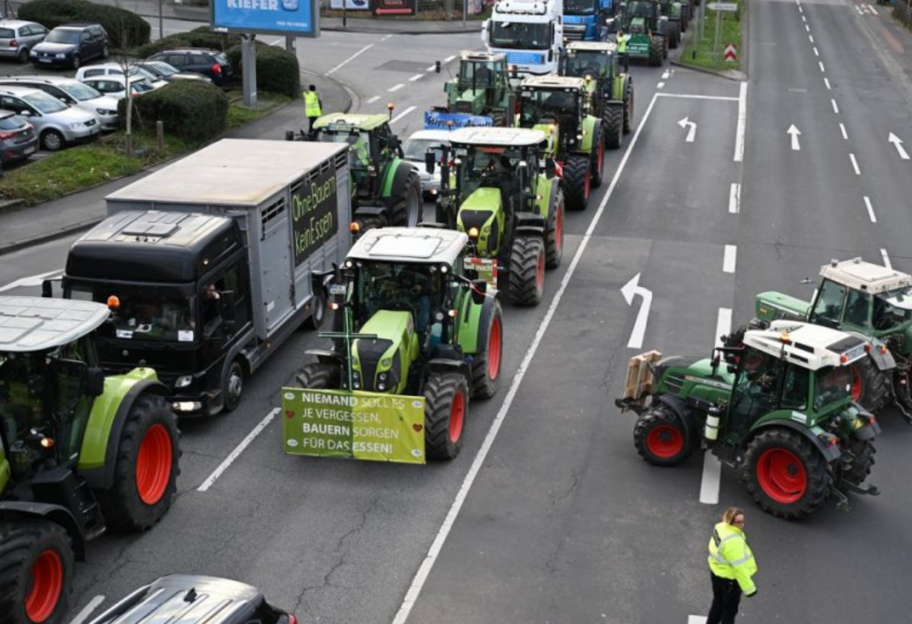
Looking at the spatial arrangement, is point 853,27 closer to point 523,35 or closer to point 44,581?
point 523,35

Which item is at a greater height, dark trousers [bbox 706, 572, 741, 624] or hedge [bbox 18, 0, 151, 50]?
hedge [bbox 18, 0, 151, 50]

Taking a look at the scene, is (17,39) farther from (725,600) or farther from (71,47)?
(725,600)

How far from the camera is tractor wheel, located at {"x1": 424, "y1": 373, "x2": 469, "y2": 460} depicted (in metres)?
15.8

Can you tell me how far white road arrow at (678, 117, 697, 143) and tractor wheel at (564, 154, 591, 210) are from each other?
10604 mm

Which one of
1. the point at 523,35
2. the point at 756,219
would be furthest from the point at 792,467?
the point at 523,35

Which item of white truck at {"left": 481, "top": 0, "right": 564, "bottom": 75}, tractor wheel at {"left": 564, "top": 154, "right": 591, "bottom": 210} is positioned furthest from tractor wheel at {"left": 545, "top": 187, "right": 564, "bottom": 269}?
white truck at {"left": 481, "top": 0, "right": 564, "bottom": 75}

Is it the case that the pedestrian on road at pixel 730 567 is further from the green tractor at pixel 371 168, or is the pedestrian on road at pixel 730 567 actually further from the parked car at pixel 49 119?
the parked car at pixel 49 119

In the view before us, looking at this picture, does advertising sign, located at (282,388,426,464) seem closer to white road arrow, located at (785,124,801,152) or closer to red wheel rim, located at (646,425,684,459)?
red wheel rim, located at (646,425,684,459)

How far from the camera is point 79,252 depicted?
16.5 m

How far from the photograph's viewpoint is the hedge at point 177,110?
35.6 meters

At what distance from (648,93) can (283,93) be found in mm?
14584

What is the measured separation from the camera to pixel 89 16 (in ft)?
171

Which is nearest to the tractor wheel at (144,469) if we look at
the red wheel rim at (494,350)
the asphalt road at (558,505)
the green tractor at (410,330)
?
the asphalt road at (558,505)

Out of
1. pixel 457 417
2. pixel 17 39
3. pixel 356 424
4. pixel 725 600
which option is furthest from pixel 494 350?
pixel 17 39
